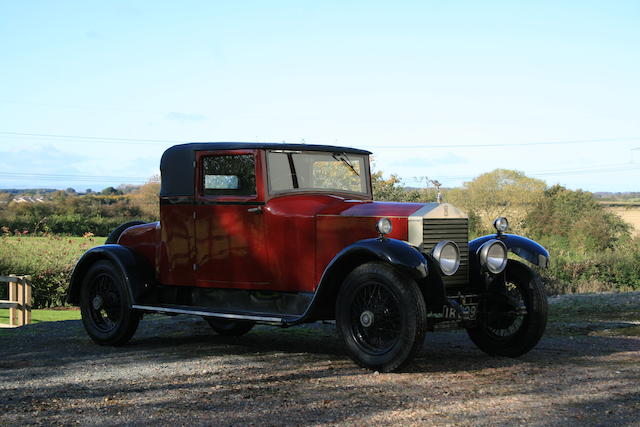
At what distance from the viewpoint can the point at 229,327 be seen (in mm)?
9820

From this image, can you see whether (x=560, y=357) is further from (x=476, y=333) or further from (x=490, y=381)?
(x=490, y=381)

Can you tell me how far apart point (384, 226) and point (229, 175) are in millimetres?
2091

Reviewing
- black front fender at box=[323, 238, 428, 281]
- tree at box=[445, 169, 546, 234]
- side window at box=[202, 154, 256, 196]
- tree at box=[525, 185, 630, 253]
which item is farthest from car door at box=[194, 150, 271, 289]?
tree at box=[445, 169, 546, 234]

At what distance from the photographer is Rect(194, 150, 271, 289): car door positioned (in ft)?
25.5

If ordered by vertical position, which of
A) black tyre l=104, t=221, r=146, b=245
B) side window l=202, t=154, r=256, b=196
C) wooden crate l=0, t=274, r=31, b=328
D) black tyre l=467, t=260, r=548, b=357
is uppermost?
side window l=202, t=154, r=256, b=196

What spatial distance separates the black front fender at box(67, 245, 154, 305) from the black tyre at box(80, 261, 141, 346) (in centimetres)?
9

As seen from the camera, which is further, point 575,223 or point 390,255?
point 575,223

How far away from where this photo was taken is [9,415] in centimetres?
521

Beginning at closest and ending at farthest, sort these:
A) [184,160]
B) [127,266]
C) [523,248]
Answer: [523,248], [184,160], [127,266]

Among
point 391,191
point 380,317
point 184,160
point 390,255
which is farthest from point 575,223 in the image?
point 390,255

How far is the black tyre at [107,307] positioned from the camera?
28.7ft

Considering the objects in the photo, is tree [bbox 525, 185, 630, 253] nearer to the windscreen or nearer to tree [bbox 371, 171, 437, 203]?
tree [bbox 371, 171, 437, 203]

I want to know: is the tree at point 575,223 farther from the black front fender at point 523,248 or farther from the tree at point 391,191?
the black front fender at point 523,248

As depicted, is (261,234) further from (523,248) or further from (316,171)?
(523,248)
